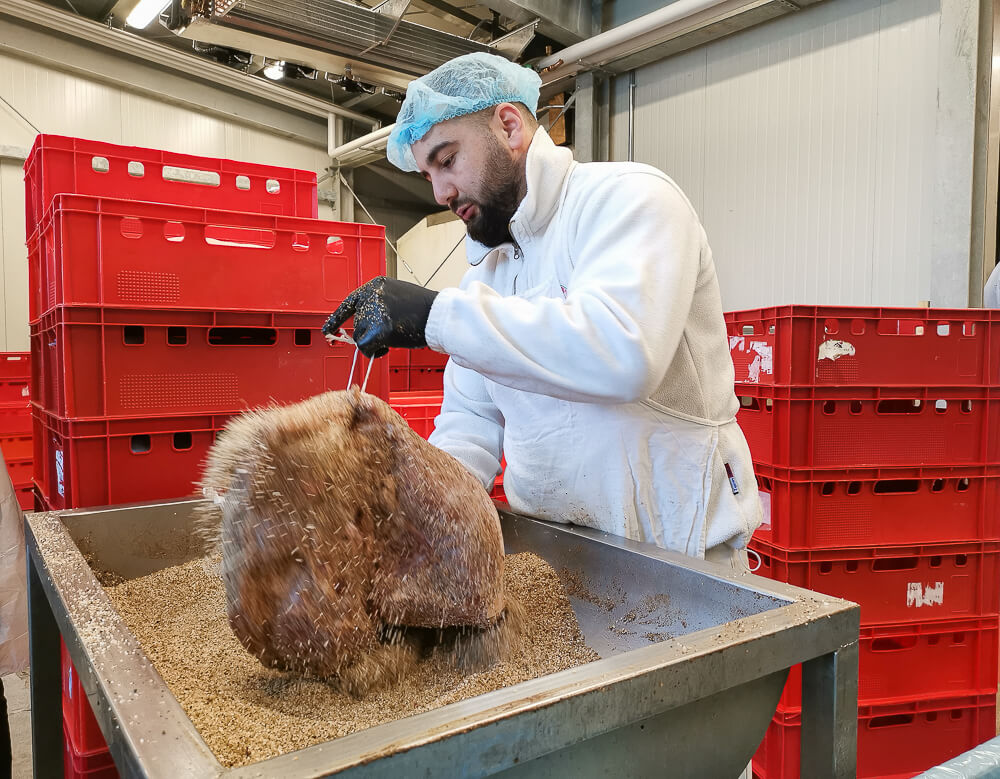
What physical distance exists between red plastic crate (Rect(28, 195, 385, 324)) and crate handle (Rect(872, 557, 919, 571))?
6.37ft

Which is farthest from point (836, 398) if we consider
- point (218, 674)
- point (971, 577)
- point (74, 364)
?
point (74, 364)

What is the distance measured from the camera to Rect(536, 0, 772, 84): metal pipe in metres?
4.19

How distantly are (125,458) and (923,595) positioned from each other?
2.47 meters

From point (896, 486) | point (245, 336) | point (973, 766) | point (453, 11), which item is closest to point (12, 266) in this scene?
point (453, 11)

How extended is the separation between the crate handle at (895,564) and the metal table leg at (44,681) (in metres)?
2.39

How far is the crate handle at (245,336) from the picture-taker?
1.91 m

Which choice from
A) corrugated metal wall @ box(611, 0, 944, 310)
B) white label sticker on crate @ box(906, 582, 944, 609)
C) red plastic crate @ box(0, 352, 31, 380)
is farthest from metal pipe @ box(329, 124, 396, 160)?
white label sticker on crate @ box(906, 582, 944, 609)

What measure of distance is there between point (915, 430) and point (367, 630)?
207cm

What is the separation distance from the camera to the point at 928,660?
2.29 m

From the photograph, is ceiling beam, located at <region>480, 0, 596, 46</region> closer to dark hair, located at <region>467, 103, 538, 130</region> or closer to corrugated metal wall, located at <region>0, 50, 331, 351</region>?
corrugated metal wall, located at <region>0, 50, 331, 351</region>

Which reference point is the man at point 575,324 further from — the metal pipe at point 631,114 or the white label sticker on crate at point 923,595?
the metal pipe at point 631,114

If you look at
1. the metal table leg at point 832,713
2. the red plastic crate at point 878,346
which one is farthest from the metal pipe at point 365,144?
the metal table leg at point 832,713

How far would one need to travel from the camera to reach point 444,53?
480cm

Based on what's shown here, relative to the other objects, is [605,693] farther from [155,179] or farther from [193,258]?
[155,179]
